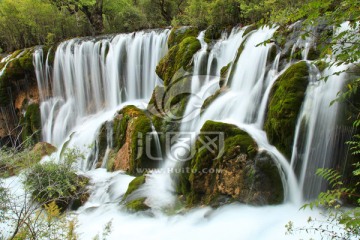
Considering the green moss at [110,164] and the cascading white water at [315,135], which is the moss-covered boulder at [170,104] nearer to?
the green moss at [110,164]

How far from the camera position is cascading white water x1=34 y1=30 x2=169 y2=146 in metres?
13.0

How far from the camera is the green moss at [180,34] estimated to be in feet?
38.4

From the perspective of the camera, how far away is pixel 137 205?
6035 millimetres

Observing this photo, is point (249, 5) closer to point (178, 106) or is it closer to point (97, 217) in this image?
point (178, 106)

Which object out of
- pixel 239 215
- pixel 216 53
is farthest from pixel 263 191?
pixel 216 53

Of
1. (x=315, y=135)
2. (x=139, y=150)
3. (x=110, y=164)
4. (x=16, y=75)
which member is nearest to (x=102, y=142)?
(x=110, y=164)

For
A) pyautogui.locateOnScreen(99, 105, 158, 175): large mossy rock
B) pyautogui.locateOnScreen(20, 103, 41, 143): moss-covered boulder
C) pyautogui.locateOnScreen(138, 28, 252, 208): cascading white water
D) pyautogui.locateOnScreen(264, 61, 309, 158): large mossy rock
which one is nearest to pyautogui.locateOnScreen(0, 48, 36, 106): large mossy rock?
pyautogui.locateOnScreen(20, 103, 41, 143): moss-covered boulder

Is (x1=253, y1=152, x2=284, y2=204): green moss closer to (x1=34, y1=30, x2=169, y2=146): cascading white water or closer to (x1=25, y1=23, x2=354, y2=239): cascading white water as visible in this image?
(x1=25, y1=23, x2=354, y2=239): cascading white water

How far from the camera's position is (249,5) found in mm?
10930

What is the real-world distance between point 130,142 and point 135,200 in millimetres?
2330

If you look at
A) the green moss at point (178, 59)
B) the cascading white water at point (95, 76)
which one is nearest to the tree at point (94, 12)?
the cascading white water at point (95, 76)

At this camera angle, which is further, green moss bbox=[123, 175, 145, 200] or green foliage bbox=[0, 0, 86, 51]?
green foliage bbox=[0, 0, 86, 51]

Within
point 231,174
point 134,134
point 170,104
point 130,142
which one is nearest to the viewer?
point 231,174

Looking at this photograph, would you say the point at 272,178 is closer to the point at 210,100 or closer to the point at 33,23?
the point at 210,100
